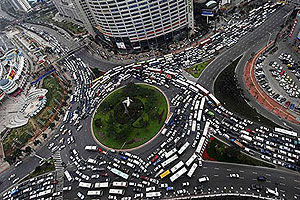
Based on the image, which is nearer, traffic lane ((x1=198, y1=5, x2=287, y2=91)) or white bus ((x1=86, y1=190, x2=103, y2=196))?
white bus ((x1=86, y1=190, x2=103, y2=196))

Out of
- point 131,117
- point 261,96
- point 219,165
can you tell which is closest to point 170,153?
point 219,165

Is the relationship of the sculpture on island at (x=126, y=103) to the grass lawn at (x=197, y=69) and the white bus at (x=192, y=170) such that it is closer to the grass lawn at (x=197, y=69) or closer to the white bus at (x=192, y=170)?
the grass lawn at (x=197, y=69)

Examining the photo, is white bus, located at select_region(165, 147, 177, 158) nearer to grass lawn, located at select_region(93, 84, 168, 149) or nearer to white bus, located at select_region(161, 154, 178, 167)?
white bus, located at select_region(161, 154, 178, 167)

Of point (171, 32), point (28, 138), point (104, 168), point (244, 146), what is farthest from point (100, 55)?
point (244, 146)

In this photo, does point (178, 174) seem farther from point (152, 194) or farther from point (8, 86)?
point (8, 86)

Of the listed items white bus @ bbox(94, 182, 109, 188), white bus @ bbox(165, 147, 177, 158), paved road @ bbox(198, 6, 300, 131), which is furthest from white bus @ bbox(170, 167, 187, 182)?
paved road @ bbox(198, 6, 300, 131)

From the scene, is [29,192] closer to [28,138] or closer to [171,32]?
[28,138]
